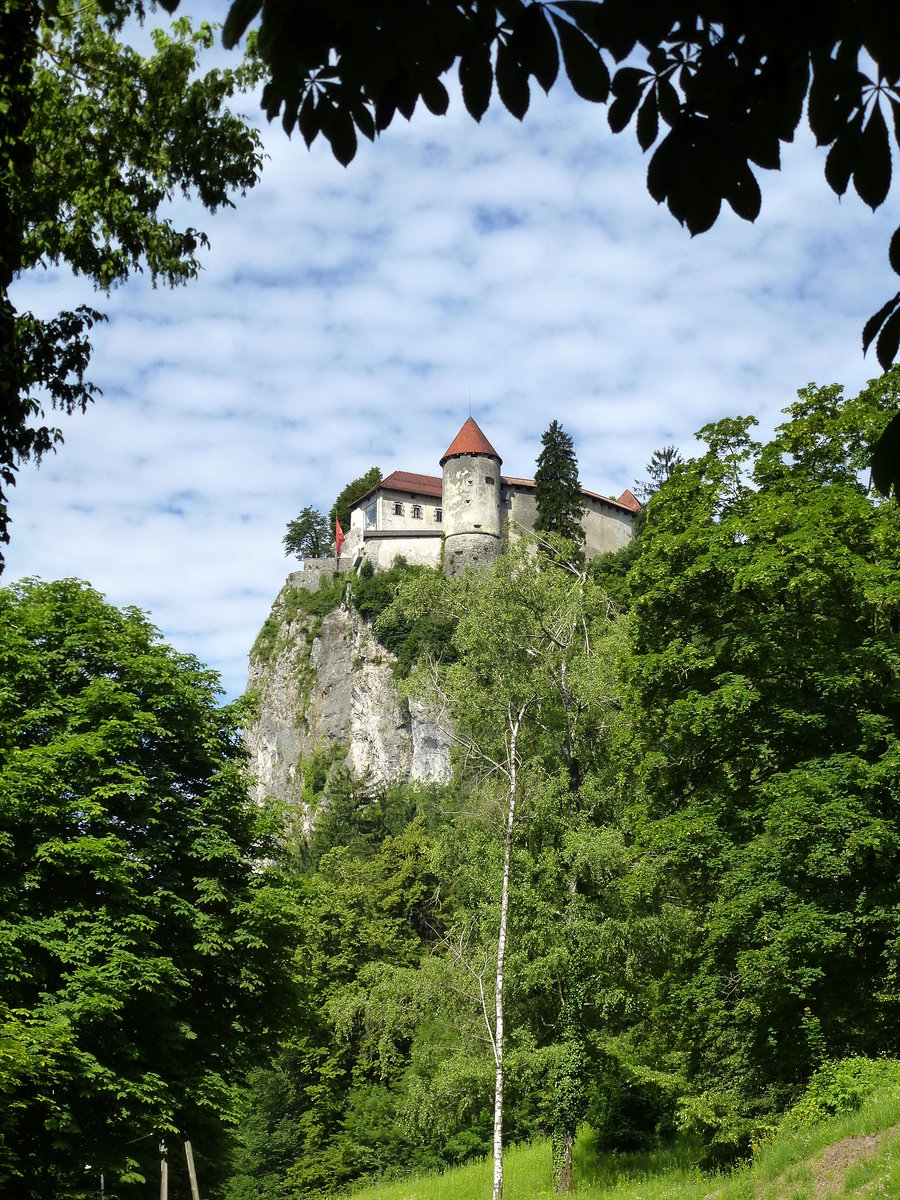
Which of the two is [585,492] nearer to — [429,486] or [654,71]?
[429,486]

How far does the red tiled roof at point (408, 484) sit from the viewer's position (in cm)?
9444

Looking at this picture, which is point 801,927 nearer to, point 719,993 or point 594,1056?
point 719,993

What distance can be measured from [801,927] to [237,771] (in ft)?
33.9

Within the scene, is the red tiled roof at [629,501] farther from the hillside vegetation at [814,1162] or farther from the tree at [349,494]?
the hillside vegetation at [814,1162]

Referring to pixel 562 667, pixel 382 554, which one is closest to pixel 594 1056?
pixel 562 667

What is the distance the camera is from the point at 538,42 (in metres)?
3.04

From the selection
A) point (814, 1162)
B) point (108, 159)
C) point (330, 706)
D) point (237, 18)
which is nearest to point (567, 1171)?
point (814, 1162)

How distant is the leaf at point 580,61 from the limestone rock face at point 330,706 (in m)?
74.0

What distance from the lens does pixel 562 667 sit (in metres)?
24.9

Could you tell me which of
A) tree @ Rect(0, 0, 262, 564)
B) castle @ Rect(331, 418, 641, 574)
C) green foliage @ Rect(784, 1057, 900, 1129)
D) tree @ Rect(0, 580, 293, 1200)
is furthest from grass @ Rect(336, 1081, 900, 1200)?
castle @ Rect(331, 418, 641, 574)

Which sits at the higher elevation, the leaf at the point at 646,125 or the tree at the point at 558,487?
the tree at the point at 558,487

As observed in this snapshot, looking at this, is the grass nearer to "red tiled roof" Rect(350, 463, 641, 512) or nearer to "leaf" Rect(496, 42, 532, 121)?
"leaf" Rect(496, 42, 532, 121)

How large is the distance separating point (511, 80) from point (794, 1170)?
14.3m

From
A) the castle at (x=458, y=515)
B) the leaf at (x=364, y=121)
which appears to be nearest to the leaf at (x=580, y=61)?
the leaf at (x=364, y=121)
